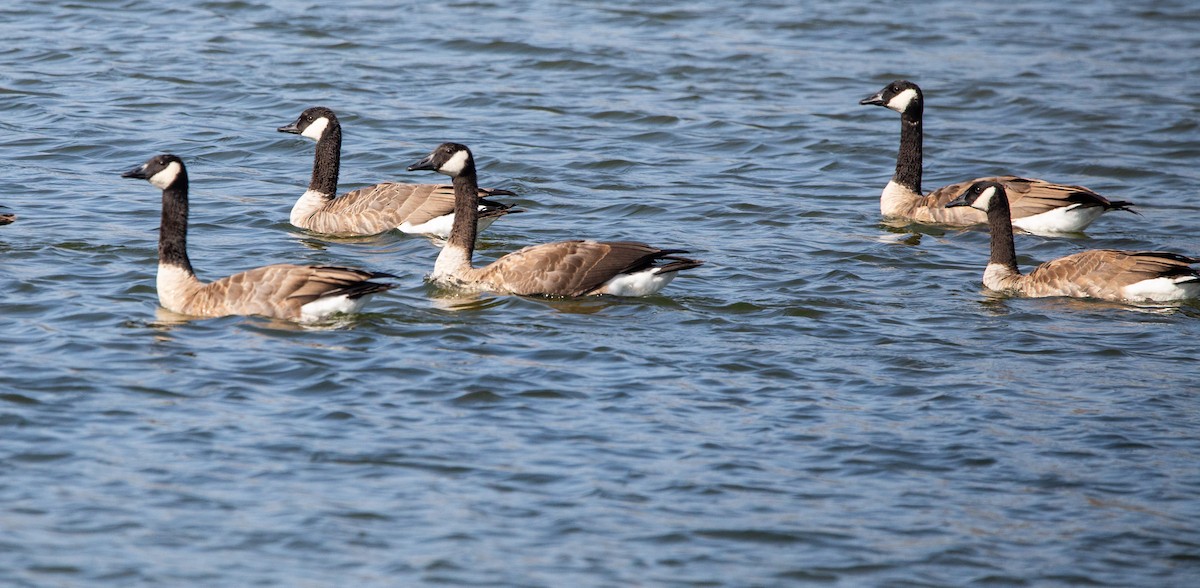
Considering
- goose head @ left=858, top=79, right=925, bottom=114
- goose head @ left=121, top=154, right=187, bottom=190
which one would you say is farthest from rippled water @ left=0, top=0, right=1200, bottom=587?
goose head @ left=858, top=79, right=925, bottom=114

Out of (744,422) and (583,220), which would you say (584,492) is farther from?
(583,220)

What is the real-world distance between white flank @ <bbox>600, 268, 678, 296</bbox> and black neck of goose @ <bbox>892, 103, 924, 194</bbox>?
207 inches

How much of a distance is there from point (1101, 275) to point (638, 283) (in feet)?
13.6

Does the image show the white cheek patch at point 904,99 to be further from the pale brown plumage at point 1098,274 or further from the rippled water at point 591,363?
the pale brown plumage at point 1098,274

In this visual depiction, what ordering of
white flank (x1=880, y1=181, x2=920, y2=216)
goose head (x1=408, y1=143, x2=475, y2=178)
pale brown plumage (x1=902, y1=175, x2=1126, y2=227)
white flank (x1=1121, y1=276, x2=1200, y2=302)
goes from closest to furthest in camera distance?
1. white flank (x1=1121, y1=276, x2=1200, y2=302)
2. goose head (x1=408, y1=143, x2=475, y2=178)
3. pale brown plumage (x1=902, y1=175, x2=1126, y2=227)
4. white flank (x1=880, y1=181, x2=920, y2=216)

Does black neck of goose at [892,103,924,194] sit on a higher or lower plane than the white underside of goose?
higher

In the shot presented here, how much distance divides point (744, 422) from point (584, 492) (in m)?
1.65

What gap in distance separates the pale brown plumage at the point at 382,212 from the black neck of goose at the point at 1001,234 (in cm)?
474

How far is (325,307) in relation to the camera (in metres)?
10.9

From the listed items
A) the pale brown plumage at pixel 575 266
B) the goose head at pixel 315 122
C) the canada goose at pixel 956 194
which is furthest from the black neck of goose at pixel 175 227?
the canada goose at pixel 956 194

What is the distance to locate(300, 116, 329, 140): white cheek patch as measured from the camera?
15.3 meters

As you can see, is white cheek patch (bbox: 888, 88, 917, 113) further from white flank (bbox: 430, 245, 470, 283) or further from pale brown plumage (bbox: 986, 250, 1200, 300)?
white flank (bbox: 430, 245, 470, 283)

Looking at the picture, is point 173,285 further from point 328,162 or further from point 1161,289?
point 1161,289

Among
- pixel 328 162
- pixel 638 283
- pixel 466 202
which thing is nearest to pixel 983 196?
pixel 638 283
